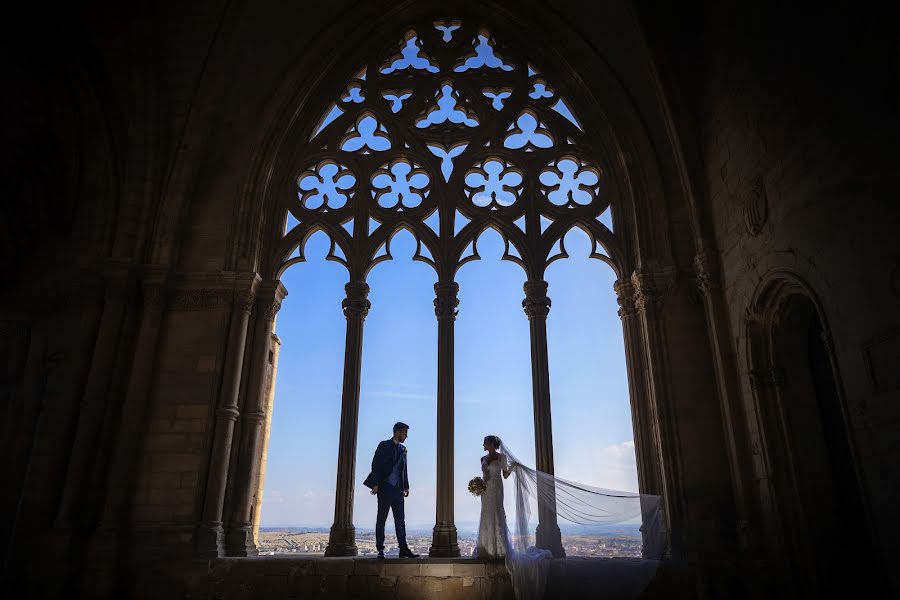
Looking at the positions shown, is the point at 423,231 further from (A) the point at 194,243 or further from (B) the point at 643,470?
(B) the point at 643,470

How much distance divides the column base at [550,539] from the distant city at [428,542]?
0.36 feet

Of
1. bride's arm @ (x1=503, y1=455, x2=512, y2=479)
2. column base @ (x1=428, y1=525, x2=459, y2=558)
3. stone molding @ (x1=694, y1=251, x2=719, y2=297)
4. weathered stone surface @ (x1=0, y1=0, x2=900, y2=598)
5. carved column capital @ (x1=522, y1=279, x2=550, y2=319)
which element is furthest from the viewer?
carved column capital @ (x1=522, y1=279, x2=550, y2=319)

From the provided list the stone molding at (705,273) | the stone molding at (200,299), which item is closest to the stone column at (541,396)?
the stone molding at (705,273)

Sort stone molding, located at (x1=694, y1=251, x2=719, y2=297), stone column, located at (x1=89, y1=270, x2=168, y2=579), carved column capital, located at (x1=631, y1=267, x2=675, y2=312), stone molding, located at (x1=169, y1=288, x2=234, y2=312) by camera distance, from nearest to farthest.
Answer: stone column, located at (x1=89, y1=270, x2=168, y2=579) → stone molding, located at (x1=694, y1=251, x2=719, y2=297) → carved column capital, located at (x1=631, y1=267, x2=675, y2=312) → stone molding, located at (x1=169, y1=288, x2=234, y2=312)

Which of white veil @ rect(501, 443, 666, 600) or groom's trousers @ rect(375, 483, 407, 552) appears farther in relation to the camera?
groom's trousers @ rect(375, 483, 407, 552)

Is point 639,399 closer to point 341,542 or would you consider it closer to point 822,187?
point 822,187

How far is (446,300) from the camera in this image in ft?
29.1

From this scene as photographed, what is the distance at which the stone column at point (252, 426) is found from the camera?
7738 millimetres

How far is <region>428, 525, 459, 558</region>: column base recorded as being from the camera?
296 inches

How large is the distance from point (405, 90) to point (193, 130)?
3.27 metres

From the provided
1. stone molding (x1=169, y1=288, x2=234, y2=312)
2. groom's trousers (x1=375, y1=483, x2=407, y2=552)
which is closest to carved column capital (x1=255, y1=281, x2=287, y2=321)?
stone molding (x1=169, y1=288, x2=234, y2=312)

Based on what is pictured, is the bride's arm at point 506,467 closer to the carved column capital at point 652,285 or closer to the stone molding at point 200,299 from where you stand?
the carved column capital at point 652,285

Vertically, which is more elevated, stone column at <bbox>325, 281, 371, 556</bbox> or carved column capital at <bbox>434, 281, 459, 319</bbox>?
carved column capital at <bbox>434, 281, 459, 319</bbox>

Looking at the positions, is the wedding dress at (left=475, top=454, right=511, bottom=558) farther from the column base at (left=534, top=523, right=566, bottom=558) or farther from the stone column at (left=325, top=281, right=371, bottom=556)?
the stone column at (left=325, top=281, right=371, bottom=556)
